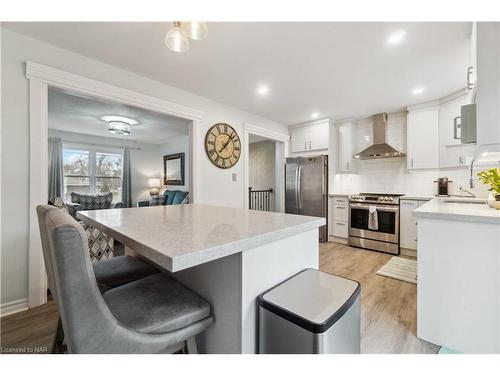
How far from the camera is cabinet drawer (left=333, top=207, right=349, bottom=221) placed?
13.0ft

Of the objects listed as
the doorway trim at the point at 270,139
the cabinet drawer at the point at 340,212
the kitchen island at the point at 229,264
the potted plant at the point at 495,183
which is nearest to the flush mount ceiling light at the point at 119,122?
the doorway trim at the point at 270,139

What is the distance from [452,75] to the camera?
2521 mm

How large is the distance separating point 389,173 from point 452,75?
1811 millimetres

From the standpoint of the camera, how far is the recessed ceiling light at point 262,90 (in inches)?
111

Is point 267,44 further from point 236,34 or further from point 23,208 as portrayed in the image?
point 23,208

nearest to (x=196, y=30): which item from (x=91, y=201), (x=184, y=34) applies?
(x=184, y=34)

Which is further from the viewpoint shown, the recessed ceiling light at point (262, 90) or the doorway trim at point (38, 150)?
the recessed ceiling light at point (262, 90)

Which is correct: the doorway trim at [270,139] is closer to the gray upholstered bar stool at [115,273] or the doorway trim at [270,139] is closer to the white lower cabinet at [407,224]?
the white lower cabinet at [407,224]

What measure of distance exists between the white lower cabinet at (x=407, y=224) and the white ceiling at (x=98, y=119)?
3.75 metres

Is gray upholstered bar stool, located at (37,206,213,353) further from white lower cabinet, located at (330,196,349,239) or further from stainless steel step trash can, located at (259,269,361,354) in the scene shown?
white lower cabinet, located at (330,196,349,239)

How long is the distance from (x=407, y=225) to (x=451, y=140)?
53.4 inches

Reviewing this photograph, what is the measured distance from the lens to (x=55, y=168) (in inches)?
202

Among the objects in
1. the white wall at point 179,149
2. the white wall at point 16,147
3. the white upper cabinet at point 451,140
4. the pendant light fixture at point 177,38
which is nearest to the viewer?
the pendant light fixture at point 177,38
